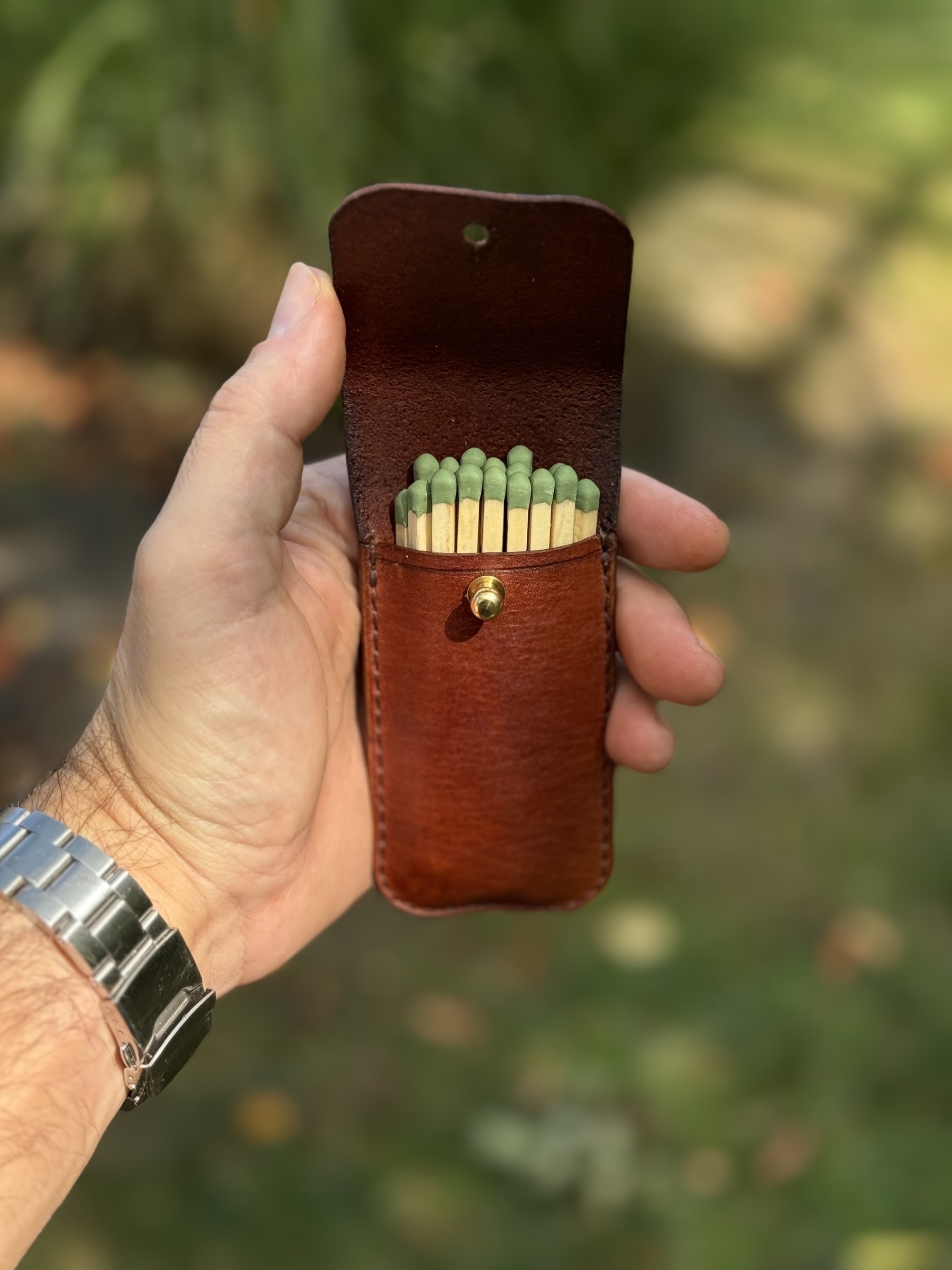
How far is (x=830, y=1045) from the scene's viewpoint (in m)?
1.85

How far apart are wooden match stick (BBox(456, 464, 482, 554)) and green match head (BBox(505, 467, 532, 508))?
0.10 ft

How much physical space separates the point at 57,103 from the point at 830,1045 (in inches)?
119

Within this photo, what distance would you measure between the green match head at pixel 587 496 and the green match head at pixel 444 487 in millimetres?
142

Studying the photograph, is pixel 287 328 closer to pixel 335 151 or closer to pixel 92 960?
pixel 92 960

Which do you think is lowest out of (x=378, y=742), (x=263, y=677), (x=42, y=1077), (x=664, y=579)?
(x=664, y=579)

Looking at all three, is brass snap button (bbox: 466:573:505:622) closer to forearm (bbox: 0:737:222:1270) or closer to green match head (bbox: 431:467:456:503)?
green match head (bbox: 431:467:456:503)

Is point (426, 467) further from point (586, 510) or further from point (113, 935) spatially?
point (113, 935)

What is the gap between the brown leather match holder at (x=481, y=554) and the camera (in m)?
1.16

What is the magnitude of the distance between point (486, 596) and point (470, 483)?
12cm

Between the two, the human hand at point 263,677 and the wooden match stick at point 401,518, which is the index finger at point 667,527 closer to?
the human hand at point 263,677

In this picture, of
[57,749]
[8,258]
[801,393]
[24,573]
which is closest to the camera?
[57,749]

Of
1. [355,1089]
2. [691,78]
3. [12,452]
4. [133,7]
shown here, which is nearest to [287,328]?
[355,1089]

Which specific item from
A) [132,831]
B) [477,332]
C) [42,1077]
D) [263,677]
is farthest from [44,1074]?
[477,332]

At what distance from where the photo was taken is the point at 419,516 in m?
1.23
